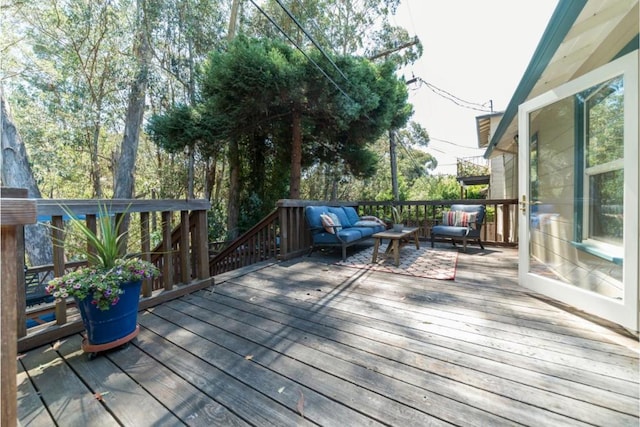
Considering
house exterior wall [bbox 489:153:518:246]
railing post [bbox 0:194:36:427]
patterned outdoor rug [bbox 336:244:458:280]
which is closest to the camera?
railing post [bbox 0:194:36:427]

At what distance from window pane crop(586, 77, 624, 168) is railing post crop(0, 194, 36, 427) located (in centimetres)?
344

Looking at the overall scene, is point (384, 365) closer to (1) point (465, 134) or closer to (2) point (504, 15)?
(2) point (504, 15)

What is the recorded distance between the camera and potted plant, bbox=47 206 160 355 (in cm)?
157

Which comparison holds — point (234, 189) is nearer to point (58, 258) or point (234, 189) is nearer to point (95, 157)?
point (58, 258)

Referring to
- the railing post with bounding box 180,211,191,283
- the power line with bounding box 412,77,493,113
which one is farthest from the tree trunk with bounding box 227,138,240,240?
the power line with bounding box 412,77,493,113

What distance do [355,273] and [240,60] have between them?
4.56 meters

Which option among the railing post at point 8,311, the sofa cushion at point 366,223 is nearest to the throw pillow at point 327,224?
the sofa cushion at point 366,223

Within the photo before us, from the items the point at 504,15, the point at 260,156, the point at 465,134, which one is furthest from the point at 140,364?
the point at 465,134

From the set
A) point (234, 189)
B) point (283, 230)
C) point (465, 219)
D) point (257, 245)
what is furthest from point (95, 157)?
point (465, 219)

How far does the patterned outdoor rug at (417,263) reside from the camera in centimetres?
343

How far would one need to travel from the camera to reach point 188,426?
1.14 metres

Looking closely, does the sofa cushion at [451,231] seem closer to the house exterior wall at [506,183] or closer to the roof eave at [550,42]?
the house exterior wall at [506,183]

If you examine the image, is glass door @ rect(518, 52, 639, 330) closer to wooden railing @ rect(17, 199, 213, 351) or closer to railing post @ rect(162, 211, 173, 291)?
wooden railing @ rect(17, 199, 213, 351)

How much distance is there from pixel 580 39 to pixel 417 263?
2.94m
